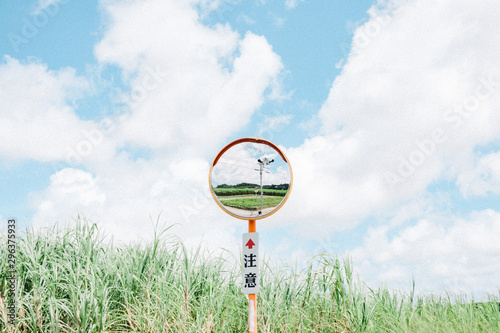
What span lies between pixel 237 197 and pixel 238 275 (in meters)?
1.97

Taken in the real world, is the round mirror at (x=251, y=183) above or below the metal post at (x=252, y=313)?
above

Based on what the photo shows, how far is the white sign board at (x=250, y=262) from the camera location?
4574 mm

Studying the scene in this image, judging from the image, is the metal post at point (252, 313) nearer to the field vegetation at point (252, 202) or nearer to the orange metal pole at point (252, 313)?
the orange metal pole at point (252, 313)

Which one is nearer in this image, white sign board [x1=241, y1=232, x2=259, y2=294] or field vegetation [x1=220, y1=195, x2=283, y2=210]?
white sign board [x1=241, y1=232, x2=259, y2=294]

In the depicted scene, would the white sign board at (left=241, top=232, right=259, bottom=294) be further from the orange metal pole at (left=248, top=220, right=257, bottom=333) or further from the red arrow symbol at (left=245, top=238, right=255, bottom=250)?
the orange metal pole at (left=248, top=220, right=257, bottom=333)

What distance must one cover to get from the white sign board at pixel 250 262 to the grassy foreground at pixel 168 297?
3.03 feet

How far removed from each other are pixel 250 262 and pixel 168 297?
5.18 feet

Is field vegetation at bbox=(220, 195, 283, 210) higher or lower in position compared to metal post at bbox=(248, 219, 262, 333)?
higher

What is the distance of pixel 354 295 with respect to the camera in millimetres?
5801

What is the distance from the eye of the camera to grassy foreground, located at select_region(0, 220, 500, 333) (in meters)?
5.29

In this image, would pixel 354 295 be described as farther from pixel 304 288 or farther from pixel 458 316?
pixel 458 316

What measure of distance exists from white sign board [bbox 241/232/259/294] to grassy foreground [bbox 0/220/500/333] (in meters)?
0.92

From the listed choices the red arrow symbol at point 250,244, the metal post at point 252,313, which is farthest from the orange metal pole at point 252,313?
the red arrow symbol at point 250,244

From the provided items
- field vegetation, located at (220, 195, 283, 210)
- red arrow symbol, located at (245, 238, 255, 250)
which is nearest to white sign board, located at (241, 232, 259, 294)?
red arrow symbol, located at (245, 238, 255, 250)
